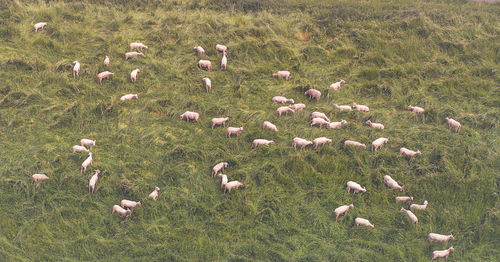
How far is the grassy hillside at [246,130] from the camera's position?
9023 mm

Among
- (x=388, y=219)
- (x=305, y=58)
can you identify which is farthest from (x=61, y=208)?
(x=305, y=58)

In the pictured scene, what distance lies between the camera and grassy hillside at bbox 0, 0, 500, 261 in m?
9.02

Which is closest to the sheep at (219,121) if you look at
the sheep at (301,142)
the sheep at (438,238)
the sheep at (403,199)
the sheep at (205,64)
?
the sheep at (301,142)

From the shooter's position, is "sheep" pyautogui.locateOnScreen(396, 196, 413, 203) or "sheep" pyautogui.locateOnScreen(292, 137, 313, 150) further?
"sheep" pyautogui.locateOnScreen(292, 137, 313, 150)

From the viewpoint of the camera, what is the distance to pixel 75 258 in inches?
334

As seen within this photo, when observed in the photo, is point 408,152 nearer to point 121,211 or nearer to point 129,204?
point 129,204

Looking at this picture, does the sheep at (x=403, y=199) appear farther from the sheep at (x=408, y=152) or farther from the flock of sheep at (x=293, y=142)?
the sheep at (x=408, y=152)

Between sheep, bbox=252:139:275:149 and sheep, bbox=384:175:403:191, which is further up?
sheep, bbox=252:139:275:149

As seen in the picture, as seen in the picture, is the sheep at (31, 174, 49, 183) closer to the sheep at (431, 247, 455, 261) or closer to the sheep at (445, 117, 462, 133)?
the sheep at (431, 247, 455, 261)

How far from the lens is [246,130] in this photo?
1177cm

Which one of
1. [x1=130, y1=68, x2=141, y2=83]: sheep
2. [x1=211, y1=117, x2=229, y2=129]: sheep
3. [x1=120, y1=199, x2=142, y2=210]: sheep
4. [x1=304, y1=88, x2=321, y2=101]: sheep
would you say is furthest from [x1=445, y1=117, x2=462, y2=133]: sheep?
[x1=130, y1=68, x2=141, y2=83]: sheep

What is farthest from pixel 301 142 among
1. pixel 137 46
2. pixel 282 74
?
pixel 137 46

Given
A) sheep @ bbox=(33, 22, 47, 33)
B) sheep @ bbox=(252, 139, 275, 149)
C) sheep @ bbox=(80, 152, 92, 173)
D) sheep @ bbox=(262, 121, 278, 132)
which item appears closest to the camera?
sheep @ bbox=(80, 152, 92, 173)

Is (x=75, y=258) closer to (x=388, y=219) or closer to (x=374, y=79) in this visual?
(x=388, y=219)
